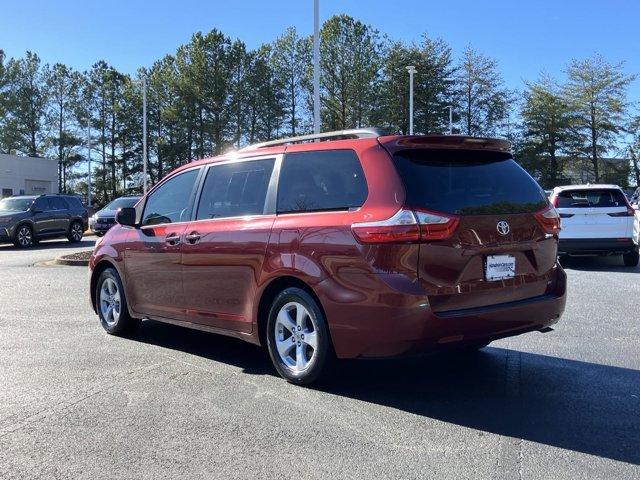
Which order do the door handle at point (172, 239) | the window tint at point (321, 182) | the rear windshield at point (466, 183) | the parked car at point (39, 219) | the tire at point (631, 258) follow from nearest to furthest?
the rear windshield at point (466, 183), the window tint at point (321, 182), the door handle at point (172, 239), the tire at point (631, 258), the parked car at point (39, 219)

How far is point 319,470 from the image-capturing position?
3377 mm

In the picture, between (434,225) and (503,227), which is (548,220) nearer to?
(503,227)

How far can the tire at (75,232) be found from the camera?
22.1 m

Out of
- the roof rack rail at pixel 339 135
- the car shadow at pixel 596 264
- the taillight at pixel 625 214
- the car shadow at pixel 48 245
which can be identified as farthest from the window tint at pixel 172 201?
the car shadow at pixel 48 245

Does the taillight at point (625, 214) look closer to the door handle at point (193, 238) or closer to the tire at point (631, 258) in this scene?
the tire at point (631, 258)

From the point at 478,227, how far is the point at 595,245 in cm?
894

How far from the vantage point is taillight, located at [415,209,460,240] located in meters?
4.10

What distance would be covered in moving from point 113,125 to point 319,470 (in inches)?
2745

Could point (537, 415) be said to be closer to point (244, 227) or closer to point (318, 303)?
point (318, 303)

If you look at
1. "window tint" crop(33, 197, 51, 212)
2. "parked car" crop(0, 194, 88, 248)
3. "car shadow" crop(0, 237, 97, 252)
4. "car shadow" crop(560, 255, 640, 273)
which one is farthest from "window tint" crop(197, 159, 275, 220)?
"window tint" crop(33, 197, 51, 212)

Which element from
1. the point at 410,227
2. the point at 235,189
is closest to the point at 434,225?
the point at 410,227

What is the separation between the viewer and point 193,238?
5.59 metres

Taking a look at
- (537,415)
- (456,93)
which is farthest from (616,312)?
(456,93)

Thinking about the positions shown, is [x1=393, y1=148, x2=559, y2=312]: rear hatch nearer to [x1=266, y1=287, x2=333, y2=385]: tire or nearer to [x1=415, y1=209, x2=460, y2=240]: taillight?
[x1=415, y1=209, x2=460, y2=240]: taillight
